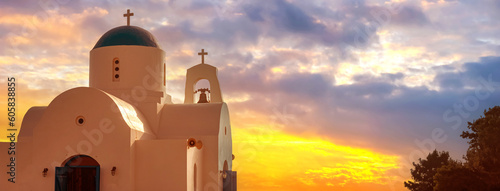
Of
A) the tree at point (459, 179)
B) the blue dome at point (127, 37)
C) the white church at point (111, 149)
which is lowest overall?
the tree at point (459, 179)

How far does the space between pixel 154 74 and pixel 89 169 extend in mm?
5809

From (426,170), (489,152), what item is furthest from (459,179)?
(426,170)

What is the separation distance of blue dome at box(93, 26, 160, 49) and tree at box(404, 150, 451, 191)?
56.2ft

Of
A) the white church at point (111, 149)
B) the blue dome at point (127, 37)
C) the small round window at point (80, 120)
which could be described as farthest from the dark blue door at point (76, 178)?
the blue dome at point (127, 37)

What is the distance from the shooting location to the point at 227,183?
2245 cm

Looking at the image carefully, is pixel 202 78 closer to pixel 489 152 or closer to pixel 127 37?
pixel 127 37

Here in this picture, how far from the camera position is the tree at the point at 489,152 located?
19.0 meters

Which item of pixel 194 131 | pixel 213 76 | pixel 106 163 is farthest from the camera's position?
pixel 213 76

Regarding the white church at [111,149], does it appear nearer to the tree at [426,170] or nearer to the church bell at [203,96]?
the church bell at [203,96]

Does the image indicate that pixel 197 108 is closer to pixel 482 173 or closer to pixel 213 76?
pixel 213 76

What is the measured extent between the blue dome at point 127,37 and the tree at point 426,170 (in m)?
17.1

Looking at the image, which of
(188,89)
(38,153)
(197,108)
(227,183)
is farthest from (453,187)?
(38,153)

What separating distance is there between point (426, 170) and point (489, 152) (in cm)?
1102

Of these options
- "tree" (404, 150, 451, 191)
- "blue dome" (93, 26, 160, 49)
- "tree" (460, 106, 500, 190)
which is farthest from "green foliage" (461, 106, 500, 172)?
"blue dome" (93, 26, 160, 49)
